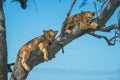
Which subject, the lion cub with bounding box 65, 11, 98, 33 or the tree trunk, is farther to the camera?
the tree trunk

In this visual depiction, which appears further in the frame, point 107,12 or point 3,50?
A: point 3,50

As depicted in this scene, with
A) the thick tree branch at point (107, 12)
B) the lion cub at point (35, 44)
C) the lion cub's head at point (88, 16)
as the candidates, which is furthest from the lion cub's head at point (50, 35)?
the thick tree branch at point (107, 12)

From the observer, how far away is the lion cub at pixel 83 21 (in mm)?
8950

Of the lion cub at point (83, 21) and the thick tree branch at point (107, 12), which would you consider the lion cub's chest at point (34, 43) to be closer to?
the lion cub at point (83, 21)

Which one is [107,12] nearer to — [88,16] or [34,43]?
[88,16]

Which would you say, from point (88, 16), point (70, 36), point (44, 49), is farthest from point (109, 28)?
point (44, 49)

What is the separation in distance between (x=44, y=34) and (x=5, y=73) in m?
1.55

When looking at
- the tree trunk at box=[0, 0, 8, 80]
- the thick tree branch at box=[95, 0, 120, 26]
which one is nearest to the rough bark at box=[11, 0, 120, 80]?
the thick tree branch at box=[95, 0, 120, 26]

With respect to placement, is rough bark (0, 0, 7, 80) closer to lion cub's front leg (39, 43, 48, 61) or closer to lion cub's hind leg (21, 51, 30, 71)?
lion cub's hind leg (21, 51, 30, 71)

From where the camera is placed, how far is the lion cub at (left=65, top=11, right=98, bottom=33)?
8950mm

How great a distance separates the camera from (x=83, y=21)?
911cm

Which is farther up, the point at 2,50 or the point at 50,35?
the point at 50,35

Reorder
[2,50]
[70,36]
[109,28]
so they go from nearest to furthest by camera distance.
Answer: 1. [70,36]
2. [109,28]
3. [2,50]

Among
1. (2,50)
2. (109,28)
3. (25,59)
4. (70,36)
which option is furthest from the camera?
(2,50)
